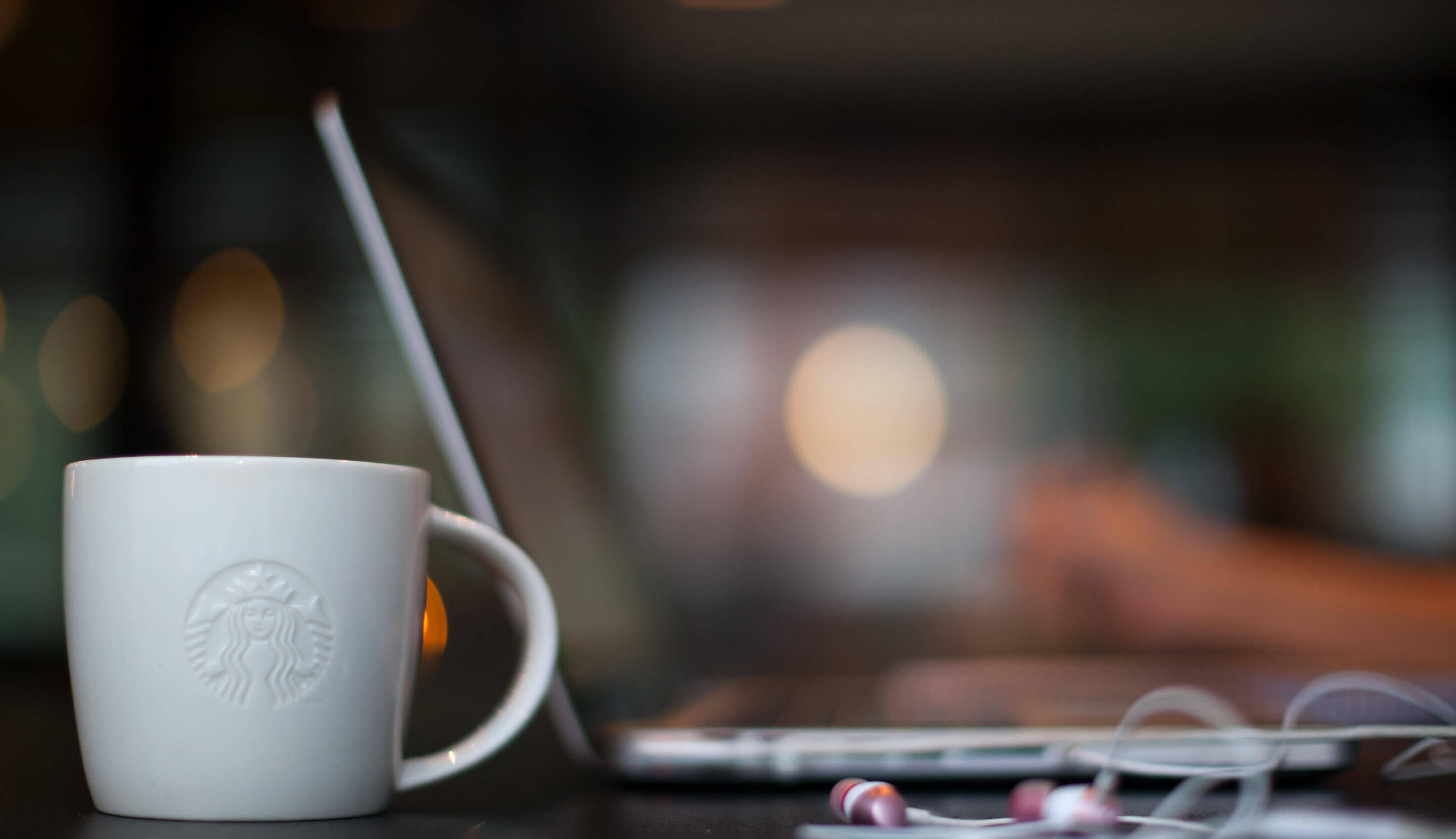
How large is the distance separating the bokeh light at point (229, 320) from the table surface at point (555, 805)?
169 centimetres

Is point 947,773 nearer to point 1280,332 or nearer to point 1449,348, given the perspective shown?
point 1280,332

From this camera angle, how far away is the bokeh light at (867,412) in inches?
125

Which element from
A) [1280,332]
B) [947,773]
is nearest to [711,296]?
[1280,332]

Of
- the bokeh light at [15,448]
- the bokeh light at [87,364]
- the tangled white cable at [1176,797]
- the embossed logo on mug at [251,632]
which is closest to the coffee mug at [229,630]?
the embossed logo on mug at [251,632]

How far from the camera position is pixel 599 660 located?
0.48 metres

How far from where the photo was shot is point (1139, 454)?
3.14 meters

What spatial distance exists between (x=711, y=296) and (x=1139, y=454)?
4.66 feet

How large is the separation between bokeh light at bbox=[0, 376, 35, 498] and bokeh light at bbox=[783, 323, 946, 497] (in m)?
2.07

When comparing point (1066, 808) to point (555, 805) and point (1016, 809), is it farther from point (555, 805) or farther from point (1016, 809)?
point (555, 805)

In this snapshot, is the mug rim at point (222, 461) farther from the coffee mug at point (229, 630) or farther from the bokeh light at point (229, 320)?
the bokeh light at point (229, 320)

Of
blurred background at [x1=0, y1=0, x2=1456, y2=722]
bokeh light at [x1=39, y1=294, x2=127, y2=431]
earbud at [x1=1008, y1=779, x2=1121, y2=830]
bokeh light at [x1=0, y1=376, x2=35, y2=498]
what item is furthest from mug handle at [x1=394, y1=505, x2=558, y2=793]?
blurred background at [x1=0, y1=0, x2=1456, y2=722]

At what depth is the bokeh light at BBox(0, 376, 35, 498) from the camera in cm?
150

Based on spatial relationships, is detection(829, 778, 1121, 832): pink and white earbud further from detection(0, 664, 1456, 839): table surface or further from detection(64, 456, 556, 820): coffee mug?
detection(64, 456, 556, 820): coffee mug

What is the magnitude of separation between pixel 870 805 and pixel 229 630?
18 centimetres
